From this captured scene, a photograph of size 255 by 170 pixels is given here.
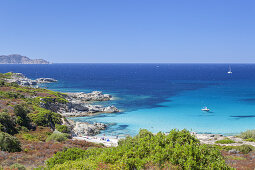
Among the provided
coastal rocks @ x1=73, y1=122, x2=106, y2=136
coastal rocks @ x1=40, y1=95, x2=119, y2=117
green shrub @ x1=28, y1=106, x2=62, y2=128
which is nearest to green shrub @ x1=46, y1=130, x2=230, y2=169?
green shrub @ x1=28, y1=106, x2=62, y2=128

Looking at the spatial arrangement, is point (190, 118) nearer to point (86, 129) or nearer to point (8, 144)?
point (86, 129)

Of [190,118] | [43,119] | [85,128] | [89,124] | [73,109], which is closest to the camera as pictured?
[43,119]

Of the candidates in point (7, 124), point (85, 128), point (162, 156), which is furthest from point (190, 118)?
point (162, 156)

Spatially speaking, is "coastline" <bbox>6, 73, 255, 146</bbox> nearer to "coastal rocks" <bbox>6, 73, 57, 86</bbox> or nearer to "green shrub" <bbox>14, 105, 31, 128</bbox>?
"green shrub" <bbox>14, 105, 31, 128</bbox>

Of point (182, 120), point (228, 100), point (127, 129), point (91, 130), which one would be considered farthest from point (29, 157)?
point (228, 100)

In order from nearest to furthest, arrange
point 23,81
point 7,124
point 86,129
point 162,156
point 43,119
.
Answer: point 162,156
point 7,124
point 43,119
point 86,129
point 23,81

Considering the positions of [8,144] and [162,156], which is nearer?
[162,156]

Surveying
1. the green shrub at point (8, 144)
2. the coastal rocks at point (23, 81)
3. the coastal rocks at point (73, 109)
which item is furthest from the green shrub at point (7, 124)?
the coastal rocks at point (23, 81)

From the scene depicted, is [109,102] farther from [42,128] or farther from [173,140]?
[173,140]

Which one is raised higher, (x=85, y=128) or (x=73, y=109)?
(x=73, y=109)

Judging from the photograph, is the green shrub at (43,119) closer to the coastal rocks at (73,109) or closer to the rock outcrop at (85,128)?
the rock outcrop at (85,128)

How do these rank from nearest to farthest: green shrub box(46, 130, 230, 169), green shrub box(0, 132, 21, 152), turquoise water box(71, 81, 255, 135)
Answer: green shrub box(46, 130, 230, 169) → green shrub box(0, 132, 21, 152) → turquoise water box(71, 81, 255, 135)
